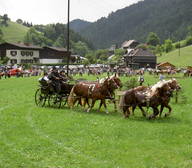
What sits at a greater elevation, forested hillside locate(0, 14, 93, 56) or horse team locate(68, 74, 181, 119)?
forested hillside locate(0, 14, 93, 56)

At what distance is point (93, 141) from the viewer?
949 centimetres

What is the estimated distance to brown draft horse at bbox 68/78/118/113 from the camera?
48.8 feet

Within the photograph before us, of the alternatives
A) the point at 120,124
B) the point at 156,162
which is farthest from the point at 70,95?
the point at 156,162

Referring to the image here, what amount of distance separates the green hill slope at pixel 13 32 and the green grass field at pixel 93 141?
15051 cm

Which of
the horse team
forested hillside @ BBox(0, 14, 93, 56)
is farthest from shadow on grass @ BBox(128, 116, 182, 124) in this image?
forested hillside @ BBox(0, 14, 93, 56)

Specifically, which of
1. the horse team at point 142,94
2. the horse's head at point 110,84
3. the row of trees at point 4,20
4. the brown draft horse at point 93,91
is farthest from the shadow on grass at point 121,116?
the row of trees at point 4,20

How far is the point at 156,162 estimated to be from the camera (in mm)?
7582

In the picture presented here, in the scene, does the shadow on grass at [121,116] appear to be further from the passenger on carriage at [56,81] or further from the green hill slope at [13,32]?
the green hill slope at [13,32]

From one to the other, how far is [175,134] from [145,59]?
78387 millimetres

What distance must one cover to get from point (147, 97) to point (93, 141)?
414 cm

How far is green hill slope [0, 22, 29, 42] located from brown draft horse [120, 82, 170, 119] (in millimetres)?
150406

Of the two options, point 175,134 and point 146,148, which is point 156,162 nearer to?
point 146,148

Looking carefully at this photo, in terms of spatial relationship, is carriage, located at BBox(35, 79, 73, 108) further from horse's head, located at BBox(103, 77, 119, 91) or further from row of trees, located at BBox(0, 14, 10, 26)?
row of trees, located at BBox(0, 14, 10, 26)

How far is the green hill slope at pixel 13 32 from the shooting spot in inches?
6344
